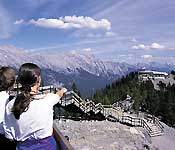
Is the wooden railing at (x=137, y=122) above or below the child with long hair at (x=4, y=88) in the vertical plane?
below

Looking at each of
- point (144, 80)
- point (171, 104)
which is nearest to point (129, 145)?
point (171, 104)

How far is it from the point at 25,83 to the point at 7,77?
0.51 m

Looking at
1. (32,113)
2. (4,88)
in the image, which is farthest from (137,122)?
(32,113)

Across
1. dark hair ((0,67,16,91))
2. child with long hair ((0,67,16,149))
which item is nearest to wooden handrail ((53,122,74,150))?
child with long hair ((0,67,16,149))

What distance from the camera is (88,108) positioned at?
3114cm

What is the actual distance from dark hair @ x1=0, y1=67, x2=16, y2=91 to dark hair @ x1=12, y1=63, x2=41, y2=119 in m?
0.45

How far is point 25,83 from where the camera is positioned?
3910 mm

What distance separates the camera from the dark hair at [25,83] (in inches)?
152

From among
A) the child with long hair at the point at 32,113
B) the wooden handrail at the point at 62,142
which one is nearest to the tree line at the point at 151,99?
the wooden handrail at the point at 62,142

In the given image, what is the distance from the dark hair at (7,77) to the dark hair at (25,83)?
452 mm

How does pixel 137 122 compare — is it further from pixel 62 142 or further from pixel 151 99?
pixel 151 99

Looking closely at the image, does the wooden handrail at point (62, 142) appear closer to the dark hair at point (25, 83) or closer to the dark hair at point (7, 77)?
the dark hair at point (25, 83)

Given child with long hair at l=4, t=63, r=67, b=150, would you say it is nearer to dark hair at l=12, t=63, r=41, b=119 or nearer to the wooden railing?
dark hair at l=12, t=63, r=41, b=119

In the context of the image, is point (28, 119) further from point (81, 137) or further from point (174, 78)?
point (174, 78)
